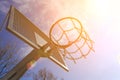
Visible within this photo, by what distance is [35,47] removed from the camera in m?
8.19

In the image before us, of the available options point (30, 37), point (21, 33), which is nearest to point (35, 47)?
point (30, 37)

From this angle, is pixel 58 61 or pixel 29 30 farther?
pixel 58 61

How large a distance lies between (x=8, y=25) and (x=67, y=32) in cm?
260

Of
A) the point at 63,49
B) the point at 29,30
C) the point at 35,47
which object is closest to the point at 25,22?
the point at 29,30

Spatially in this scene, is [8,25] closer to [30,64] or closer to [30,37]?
[30,37]

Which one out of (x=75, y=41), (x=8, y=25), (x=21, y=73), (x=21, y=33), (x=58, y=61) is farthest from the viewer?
(x=58, y=61)

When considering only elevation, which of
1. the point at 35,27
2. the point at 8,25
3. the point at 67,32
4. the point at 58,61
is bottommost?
the point at 58,61

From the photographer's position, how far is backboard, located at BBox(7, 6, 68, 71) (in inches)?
295

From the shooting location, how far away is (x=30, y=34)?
8.32 meters

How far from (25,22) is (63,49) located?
5.60 ft

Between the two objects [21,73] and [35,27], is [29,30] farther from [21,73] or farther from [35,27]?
[21,73]

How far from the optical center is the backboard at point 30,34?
7504 millimetres

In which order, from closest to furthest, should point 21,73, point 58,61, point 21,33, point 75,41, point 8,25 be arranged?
point 8,25 → point 21,33 → point 75,41 → point 21,73 → point 58,61

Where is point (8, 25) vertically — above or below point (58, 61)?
above
